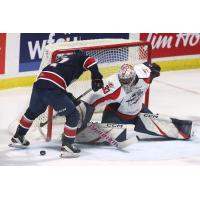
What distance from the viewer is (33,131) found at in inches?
259

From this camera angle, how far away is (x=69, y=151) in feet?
19.6

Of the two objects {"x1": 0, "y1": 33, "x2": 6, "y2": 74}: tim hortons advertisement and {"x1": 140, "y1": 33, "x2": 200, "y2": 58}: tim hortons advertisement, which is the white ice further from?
{"x1": 140, "y1": 33, "x2": 200, "y2": 58}: tim hortons advertisement

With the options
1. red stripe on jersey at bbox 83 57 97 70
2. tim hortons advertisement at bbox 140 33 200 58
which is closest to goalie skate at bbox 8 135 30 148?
red stripe on jersey at bbox 83 57 97 70

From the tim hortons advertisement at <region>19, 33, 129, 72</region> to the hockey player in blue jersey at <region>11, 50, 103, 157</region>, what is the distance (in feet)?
5.97

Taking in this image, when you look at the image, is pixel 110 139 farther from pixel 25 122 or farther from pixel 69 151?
pixel 25 122

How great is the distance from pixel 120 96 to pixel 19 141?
78cm

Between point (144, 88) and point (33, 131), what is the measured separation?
920mm

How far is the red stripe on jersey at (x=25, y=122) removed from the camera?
20.1 ft

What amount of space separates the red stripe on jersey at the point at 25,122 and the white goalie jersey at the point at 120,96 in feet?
1.47

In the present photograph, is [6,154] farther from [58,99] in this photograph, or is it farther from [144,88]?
[144,88]

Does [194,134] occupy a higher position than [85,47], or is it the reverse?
[85,47]

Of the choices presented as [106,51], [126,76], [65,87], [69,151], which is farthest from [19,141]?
[106,51]

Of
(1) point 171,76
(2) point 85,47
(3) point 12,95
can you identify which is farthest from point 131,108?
(1) point 171,76

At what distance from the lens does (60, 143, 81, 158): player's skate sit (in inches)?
234
